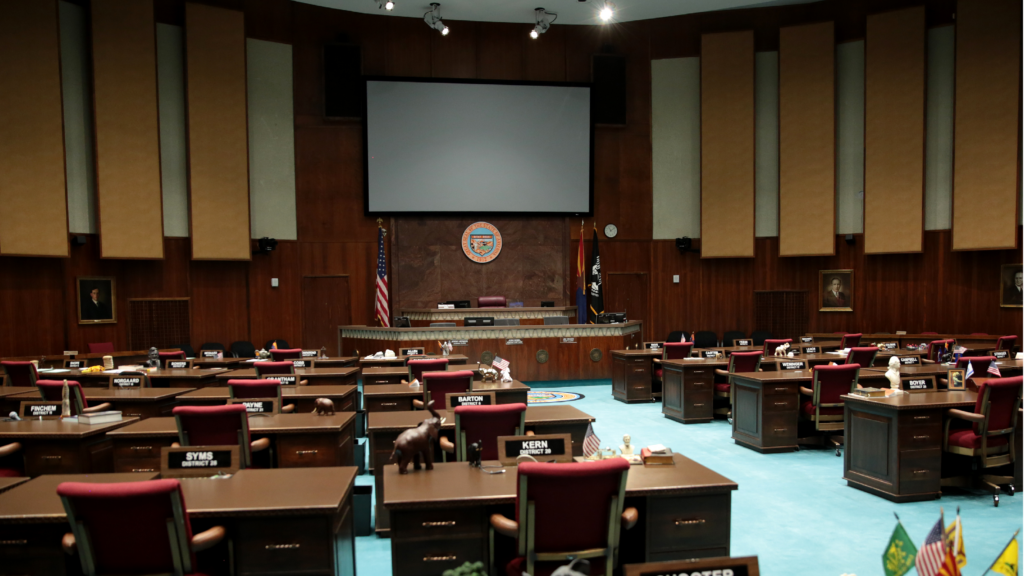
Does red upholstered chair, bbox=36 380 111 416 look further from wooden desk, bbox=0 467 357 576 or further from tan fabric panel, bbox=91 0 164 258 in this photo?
tan fabric panel, bbox=91 0 164 258

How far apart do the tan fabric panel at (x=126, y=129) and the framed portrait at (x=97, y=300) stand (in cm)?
69

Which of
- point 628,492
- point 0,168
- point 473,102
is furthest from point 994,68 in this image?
point 0,168

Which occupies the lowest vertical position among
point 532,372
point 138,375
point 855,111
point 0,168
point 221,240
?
point 532,372

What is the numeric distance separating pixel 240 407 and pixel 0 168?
1008cm

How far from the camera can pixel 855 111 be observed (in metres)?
15.1

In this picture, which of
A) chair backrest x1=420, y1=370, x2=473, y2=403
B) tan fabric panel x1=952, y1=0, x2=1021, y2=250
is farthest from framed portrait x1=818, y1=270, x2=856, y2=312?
chair backrest x1=420, y1=370, x2=473, y2=403

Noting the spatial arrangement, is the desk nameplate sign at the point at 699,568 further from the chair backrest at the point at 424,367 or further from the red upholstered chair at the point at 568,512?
the chair backrest at the point at 424,367

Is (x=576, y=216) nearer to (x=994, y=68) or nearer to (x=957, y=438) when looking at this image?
(x=994, y=68)

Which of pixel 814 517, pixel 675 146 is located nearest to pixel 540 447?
pixel 814 517

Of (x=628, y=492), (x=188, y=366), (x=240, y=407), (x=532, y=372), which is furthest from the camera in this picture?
(x=532, y=372)

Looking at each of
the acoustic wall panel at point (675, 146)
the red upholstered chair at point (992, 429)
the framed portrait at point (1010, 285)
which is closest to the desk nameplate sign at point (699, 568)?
the red upholstered chair at point (992, 429)

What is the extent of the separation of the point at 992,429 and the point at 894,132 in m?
10.9

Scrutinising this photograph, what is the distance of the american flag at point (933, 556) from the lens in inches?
55.2

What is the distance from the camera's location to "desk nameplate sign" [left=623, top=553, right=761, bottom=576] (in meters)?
1.71
